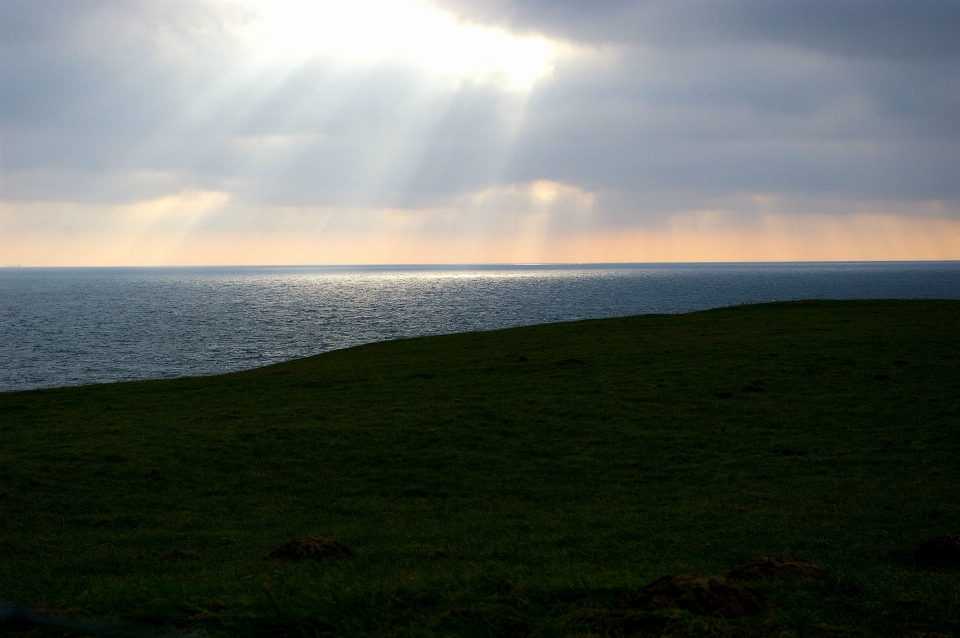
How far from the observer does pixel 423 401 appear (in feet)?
97.8

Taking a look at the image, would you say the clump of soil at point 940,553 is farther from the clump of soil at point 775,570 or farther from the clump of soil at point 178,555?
the clump of soil at point 178,555

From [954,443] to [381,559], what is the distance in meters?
18.0

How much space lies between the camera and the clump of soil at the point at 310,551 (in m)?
12.4

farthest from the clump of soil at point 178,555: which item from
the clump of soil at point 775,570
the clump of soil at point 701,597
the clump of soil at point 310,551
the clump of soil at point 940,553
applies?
the clump of soil at point 940,553

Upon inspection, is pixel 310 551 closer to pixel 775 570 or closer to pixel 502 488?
pixel 775 570

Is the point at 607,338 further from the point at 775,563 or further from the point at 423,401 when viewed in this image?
the point at 775,563

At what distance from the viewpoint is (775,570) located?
29.3ft

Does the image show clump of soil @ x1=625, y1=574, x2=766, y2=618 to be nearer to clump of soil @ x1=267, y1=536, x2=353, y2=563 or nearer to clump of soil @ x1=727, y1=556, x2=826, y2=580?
clump of soil @ x1=727, y1=556, x2=826, y2=580

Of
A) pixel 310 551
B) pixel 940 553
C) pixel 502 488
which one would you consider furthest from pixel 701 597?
pixel 502 488

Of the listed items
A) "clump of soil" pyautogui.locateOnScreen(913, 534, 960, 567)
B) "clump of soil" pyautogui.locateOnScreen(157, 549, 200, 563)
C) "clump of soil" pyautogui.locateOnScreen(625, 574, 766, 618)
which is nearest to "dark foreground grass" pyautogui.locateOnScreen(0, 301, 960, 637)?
"clump of soil" pyautogui.locateOnScreen(157, 549, 200, 563)

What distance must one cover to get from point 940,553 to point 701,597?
668 cm

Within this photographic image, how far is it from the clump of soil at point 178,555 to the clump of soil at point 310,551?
233 centimetres

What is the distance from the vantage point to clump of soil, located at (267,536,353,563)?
12.4m

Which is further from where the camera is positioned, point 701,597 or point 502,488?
point 502,488
